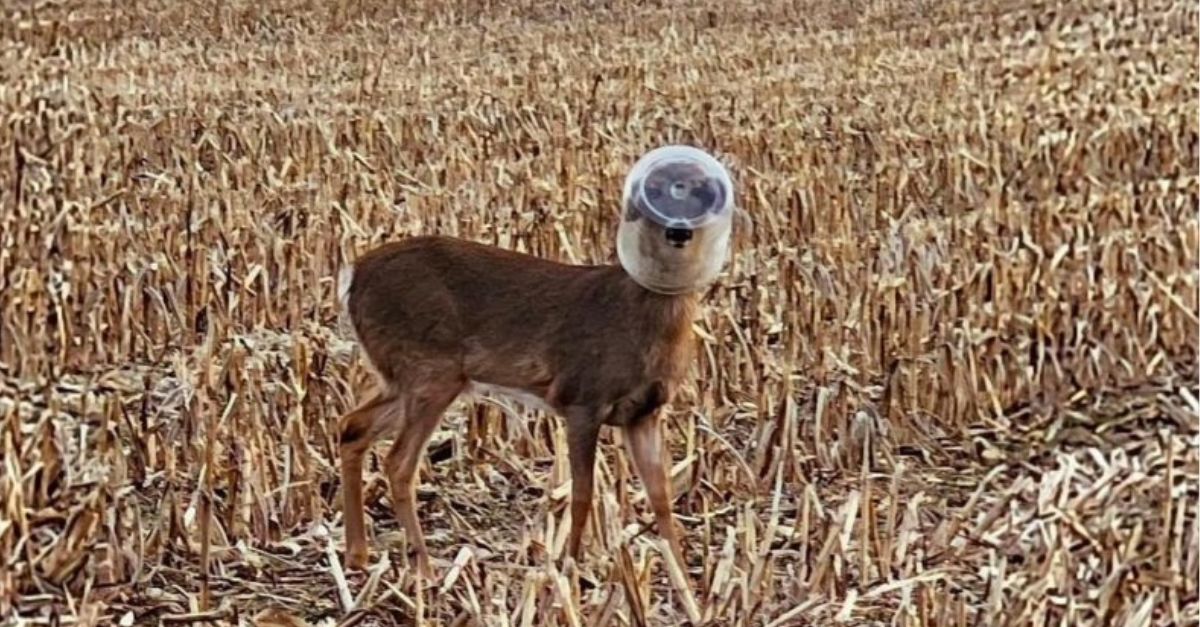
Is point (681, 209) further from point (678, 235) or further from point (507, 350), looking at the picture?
point (507, 350)

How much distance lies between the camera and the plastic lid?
4.39 metres

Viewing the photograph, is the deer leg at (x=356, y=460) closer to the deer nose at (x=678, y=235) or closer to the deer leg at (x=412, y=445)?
the deer leg at (x=412, y=445)

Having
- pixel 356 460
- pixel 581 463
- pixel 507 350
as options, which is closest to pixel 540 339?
pixel 507 350

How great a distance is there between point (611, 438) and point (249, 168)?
5.78m

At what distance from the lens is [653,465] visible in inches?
193

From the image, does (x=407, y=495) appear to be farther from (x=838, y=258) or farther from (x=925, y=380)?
(x=838, y=258)

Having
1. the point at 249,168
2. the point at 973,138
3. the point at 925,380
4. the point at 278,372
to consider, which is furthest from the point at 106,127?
the point at 925,380

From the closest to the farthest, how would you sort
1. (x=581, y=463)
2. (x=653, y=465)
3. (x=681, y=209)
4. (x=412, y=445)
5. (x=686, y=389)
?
1. (x=681, y=209)
2. (x=581, y=463)
3. (x=653, y=465)
4. (x=412, y=445)
5. (x=686, y=389)

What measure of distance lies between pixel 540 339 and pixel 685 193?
736mm

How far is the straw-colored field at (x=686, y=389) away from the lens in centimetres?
495

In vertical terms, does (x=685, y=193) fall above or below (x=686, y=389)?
above

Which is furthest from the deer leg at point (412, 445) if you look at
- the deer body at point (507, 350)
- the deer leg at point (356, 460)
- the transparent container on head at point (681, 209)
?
the transparent container on head at point (681, 209)

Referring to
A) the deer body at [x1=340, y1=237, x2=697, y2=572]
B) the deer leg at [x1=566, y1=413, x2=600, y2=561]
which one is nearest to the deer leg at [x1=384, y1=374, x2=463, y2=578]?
the deer body at [x1=340, y1=237, x2=697, y2=572]

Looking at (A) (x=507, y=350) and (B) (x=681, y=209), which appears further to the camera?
(A) (x=507, y=350)
